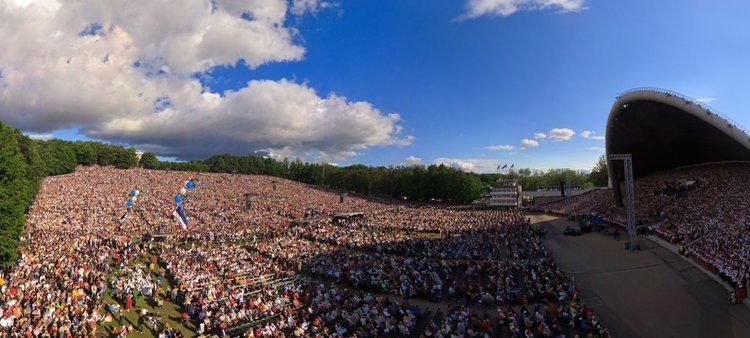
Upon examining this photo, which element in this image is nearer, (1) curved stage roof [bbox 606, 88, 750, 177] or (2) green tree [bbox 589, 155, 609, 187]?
(1) curved stage roof [bbox 606, 88, 750, 177]

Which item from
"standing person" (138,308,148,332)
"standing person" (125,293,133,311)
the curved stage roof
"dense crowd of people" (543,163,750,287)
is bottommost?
"standing person" (138,308,148,332)

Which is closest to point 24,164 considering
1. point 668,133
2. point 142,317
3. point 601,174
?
point 142,317

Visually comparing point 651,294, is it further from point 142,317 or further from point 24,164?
point 24,164

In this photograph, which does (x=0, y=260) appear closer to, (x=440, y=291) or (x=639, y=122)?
(x=440, y=291)

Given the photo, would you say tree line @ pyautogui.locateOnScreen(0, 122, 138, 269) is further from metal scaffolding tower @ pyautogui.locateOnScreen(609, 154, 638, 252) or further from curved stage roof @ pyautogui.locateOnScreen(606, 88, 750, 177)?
curved stage roof @ pyautogui.locateOnScreen(606, 88, 750, 177)

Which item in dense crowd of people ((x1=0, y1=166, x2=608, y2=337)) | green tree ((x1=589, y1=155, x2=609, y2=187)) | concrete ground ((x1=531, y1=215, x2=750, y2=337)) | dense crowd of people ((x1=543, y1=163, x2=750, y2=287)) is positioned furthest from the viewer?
green tree ((x1=589, y1=155, x2=609, y2=187))

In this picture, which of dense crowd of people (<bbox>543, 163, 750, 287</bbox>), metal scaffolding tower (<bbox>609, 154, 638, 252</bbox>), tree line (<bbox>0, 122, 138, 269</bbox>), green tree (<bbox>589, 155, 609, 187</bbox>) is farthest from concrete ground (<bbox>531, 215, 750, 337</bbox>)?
green tree (<bbox>589, 155, 609, 187</bbox>)
